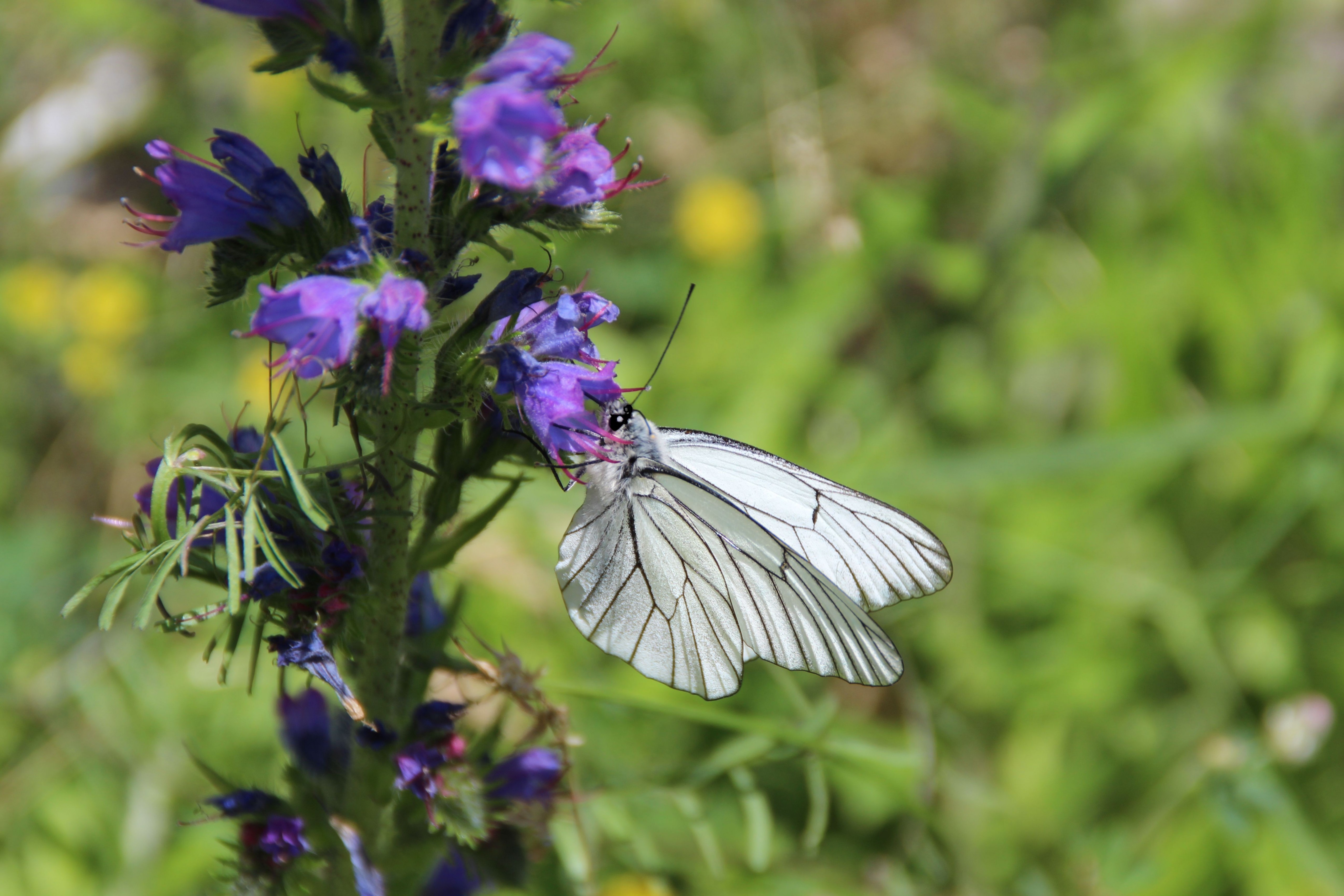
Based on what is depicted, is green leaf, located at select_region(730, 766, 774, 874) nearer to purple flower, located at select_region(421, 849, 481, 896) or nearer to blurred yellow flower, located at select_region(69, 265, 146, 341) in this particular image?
purple flower, located at select_region(421, 849, 481, 896)

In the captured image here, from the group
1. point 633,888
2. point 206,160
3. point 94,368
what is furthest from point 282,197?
point 94,368

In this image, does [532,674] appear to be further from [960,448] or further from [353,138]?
[353,138]

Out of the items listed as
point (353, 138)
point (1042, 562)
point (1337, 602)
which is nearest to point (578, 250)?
point (353, 138)

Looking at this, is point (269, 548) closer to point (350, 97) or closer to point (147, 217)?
point (147, 217)

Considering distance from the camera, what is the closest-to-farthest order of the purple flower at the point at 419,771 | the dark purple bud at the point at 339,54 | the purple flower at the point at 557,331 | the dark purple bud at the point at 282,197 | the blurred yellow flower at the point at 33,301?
the dark purple bud at the point at 339,54, the dark purple bud at the point at 282,197, the purple flower at the point at 557,331, the purple flower at the point at 419,771, the blurred yellow flower at the point at 33,301

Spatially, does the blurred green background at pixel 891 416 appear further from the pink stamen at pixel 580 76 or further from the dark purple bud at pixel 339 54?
the dark purple bud at pixel 339 54

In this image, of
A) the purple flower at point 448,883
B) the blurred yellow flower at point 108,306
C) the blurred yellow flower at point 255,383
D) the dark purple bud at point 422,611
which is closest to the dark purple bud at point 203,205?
the dark purple bud at point 422,611
